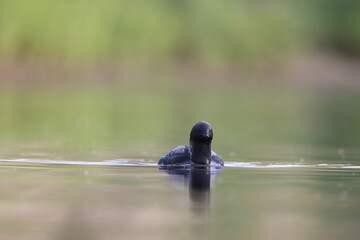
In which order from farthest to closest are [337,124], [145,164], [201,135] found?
[337,124]
[145,164]
[201,135]

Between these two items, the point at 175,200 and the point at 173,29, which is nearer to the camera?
the point at 175,200

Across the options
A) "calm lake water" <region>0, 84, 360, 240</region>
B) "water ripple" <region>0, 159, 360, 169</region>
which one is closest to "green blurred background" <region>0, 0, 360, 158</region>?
"calm lake water" <region>0, 84, 360, 240</region>

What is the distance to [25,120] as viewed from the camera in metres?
27.5

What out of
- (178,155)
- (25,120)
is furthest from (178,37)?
(178,155)

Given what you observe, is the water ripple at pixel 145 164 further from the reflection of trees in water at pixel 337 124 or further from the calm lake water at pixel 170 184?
the reflection of trees in water at pixel 337 124

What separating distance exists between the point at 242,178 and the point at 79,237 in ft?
16.5

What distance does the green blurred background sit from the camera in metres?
34.1

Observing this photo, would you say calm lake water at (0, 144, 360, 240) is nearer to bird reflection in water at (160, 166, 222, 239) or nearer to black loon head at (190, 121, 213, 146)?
bird reflection in water at (160, 166, 222, 239)

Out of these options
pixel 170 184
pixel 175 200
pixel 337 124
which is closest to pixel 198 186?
pixel 170 184

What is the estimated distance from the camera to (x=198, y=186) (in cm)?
1245

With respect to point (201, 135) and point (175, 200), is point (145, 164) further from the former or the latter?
point (175, 200)

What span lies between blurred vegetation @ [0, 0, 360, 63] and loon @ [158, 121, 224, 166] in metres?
46.0

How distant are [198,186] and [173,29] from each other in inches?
2645

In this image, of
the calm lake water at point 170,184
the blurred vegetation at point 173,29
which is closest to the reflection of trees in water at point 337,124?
the calm lake water at point 170,184
